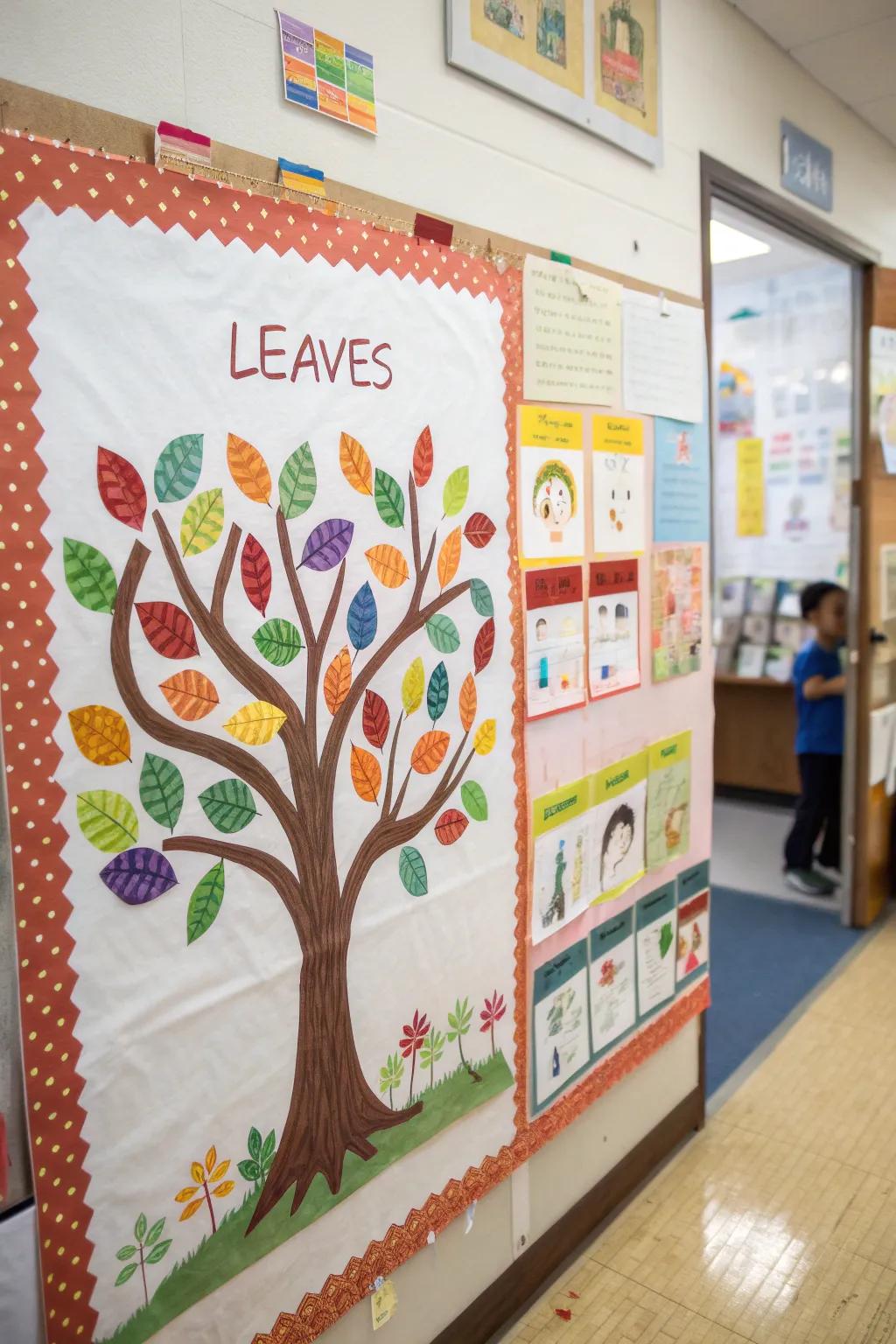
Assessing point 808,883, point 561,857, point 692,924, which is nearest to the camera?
point 561,857

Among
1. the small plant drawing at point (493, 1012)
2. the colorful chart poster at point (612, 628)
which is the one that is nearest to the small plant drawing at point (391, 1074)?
the small plant drawing at point (493, 1012)

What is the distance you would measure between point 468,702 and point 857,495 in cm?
229

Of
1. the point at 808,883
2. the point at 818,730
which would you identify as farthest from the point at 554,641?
the point at 808,883

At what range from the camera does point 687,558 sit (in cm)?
214

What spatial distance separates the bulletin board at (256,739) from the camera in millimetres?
1026

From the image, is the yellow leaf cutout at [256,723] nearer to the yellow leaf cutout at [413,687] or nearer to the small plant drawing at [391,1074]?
the yellow leaf cutout at [413,687]

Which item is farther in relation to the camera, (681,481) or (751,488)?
(751,488)

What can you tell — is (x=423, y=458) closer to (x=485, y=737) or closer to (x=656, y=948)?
(x=485, y=737)

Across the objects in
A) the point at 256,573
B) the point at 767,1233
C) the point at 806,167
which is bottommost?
the point at 767,1233

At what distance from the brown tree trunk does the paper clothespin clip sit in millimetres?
1022

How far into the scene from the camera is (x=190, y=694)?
45.6 inches

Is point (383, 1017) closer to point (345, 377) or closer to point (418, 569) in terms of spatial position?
point (418, 569)

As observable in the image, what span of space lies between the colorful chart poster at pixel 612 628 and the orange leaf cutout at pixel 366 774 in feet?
1.97

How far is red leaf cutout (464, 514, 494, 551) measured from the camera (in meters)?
1.51
